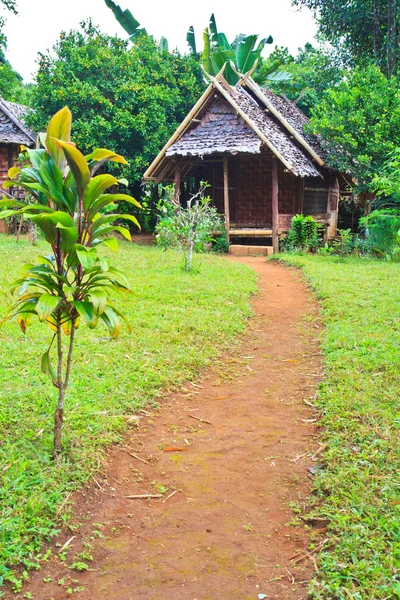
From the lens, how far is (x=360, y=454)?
3.74 meters

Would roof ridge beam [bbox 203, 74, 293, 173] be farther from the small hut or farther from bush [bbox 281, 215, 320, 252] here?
bush [bbox 281, 215, 320, 252]

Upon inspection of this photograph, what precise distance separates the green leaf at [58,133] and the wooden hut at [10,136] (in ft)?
53.5

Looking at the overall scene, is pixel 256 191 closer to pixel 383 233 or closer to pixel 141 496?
pixel 383 233

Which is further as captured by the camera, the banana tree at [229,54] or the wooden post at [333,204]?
the banana tree at [229,54]

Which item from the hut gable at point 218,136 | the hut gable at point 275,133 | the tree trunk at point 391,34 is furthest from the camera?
the tree trunk at point 391,34

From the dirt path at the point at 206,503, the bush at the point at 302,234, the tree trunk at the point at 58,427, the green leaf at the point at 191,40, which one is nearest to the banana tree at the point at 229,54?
the green leaf at the point at 191,40

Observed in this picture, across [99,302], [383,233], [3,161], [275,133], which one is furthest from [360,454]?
[3,161]

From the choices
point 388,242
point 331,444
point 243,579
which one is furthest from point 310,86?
point 243,579

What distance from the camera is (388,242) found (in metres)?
13.3

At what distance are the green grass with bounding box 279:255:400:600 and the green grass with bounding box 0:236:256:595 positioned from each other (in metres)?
1.46

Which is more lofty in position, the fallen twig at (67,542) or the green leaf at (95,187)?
the green leaf at (95,187)

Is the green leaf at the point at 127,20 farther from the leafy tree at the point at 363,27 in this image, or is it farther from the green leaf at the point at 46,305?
the green leaf at the point at 46,305

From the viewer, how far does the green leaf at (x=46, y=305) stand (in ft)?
10.1

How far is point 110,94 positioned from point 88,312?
1655 centimetres
